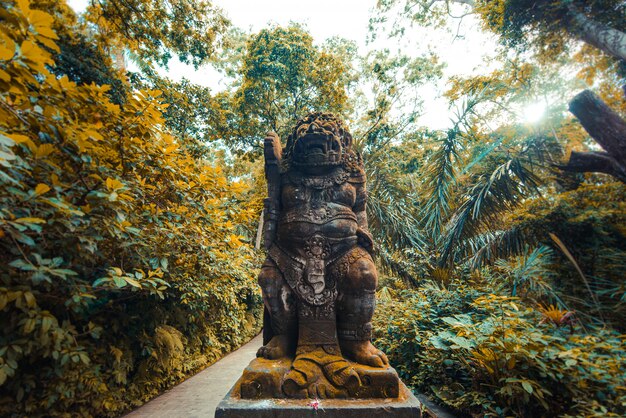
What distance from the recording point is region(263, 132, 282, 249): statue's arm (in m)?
2.29

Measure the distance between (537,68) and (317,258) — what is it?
8908 mm

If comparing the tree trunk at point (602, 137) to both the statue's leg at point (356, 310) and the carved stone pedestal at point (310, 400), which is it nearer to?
the statue's leg at point (356, 310)

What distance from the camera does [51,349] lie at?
2023 millimetres

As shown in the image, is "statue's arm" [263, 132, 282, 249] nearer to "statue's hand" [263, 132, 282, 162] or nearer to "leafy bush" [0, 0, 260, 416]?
"statue's hand" [263, 132, 282, 162]

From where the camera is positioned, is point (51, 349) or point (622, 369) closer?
point (622, 369)

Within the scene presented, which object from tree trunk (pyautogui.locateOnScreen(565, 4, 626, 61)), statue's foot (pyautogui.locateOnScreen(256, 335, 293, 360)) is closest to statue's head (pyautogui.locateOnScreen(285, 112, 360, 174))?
statue's foot (pyautogui.locateOnScreen(256, 335, 293, 360))

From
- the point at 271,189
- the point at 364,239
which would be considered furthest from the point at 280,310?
the point at 271,189

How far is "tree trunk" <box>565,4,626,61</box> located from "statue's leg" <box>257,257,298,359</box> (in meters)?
6.57

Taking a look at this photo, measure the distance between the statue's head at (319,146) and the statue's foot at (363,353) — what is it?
130 cm

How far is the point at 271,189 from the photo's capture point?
2.37 m

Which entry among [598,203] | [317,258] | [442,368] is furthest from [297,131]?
Result: [598,203]

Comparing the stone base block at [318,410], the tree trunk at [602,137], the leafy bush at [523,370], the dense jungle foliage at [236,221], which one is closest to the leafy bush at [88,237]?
the dense jungle foliage at [236,221]

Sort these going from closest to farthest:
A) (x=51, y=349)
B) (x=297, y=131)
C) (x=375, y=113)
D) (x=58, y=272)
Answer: (x=58, y=272) < (x=51, y=349) < (x=297, y=131) < (x=375, y=113)

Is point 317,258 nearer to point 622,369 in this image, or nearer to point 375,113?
point 622,369
